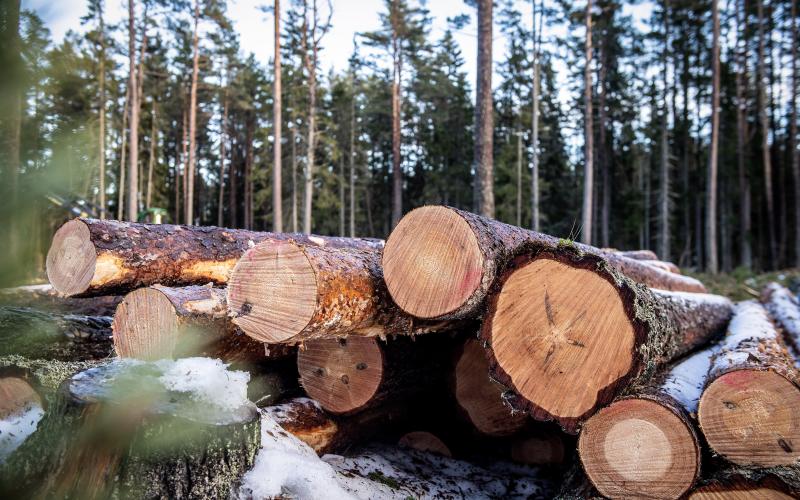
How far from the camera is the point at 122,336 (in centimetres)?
316

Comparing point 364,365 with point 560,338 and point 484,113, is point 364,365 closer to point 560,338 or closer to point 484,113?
point 560,338

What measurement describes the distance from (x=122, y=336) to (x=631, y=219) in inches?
1267

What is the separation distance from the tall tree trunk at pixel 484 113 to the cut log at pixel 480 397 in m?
6.11

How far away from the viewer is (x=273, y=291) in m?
2.79

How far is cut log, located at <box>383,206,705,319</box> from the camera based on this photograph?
2.77 metres

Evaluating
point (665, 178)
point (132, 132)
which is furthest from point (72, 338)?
point (665, 178)

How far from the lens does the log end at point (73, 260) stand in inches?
140

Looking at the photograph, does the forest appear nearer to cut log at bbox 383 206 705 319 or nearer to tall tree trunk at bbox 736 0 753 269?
tall tree trunk at bbox 736 0 753 269

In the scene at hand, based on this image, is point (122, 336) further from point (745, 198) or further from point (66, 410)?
point (745, 198)

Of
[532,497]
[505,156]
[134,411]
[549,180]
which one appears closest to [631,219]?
[549,180]

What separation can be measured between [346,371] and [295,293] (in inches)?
47.8

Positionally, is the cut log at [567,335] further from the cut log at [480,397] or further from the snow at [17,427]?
the snow at [17,427]

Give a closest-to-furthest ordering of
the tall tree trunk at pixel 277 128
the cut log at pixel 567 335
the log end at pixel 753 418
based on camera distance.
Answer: the log end at pixel 753 418, the cut log at pixel 567 335, the tall tree trunk at pixel 277 128

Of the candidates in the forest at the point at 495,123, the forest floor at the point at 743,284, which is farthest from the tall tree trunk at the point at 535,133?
the forest floor at the point at 743,284
